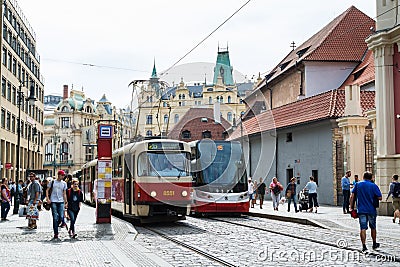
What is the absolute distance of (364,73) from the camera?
143 ft

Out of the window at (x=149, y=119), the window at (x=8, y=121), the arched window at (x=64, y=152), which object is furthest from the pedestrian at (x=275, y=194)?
the arched window at (x=64, y=152)

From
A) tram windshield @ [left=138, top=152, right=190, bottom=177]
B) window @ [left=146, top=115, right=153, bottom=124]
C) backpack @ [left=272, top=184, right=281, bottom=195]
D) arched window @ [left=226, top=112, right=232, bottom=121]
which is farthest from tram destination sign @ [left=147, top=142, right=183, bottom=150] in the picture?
arched window @ [left=226, top=112, right=232, bottom=121]

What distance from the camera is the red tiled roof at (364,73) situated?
40622 millimetres

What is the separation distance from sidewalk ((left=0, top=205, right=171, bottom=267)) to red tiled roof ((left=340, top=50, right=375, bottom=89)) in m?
25.2

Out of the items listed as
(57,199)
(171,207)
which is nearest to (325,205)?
(171,207)

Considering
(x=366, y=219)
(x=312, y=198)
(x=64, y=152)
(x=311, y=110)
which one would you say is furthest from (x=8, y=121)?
(x=366, y=219)

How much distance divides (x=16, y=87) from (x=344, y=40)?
1394 inches

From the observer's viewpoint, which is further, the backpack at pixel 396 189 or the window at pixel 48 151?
the window at pixel 48 151

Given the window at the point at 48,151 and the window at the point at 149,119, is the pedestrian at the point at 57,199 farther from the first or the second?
the window at the point at 48,151

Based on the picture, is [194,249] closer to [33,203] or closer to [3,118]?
[33,203]

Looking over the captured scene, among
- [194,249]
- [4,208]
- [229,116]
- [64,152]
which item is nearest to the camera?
[194,249]

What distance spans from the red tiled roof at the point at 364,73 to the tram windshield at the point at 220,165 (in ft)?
52.7

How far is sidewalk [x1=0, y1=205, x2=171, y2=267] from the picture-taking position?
483 inches

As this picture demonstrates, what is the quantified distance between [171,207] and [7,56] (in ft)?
144
